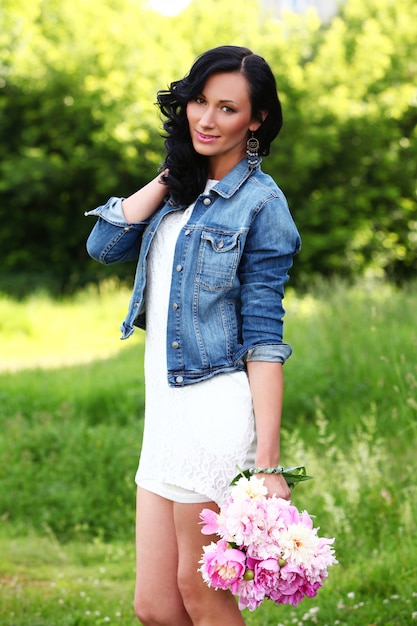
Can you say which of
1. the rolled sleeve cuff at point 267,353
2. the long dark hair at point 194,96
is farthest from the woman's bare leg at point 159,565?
the long dark hair at point 194,96

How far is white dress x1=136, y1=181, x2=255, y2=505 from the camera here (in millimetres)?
2439

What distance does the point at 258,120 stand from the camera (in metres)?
2.63

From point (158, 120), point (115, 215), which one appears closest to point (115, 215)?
point (115, 215)

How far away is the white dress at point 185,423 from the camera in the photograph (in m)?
2.44

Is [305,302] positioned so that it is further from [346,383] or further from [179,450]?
[179,450]

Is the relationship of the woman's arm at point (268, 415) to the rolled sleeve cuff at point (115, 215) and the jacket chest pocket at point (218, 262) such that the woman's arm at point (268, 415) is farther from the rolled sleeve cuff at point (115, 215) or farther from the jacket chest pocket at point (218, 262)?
the rolled sleeve cuff at point (115, 215)

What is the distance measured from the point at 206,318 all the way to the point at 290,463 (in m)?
3.31

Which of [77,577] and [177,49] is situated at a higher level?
[177,49]

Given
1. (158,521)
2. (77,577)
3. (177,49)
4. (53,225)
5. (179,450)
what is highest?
(177,49)

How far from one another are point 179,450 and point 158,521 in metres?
0.22

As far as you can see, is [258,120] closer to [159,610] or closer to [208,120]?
[208,120]

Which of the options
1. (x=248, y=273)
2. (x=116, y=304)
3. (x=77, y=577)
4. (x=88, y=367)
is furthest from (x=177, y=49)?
(x=248, y=273)

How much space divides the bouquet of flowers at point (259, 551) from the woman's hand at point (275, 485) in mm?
105

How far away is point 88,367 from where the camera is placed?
904cm
